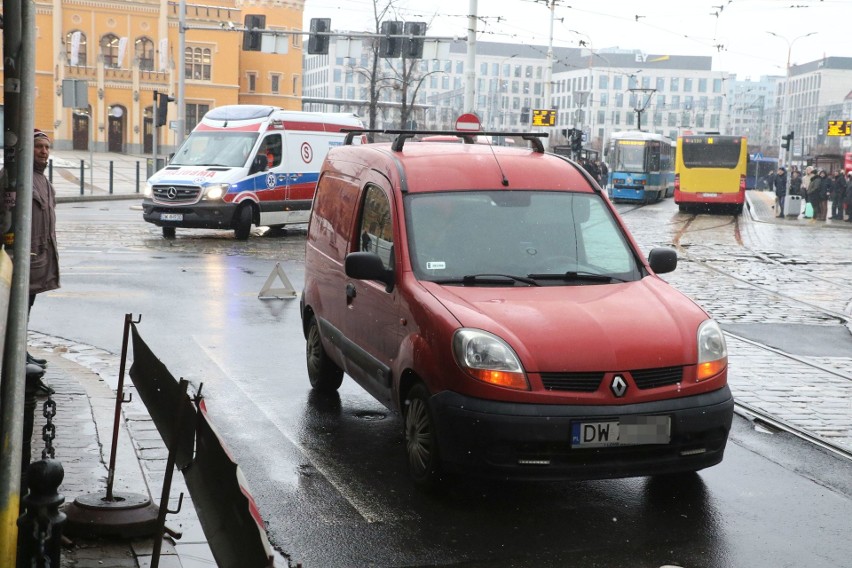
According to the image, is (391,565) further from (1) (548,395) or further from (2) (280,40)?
(2) (280,40)

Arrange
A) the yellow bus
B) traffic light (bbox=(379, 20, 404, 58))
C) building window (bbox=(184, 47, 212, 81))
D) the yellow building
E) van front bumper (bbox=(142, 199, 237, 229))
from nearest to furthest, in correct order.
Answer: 1. van front bumper (bbox=(142, 199, 237, 229))
2. traffic light (bbox=(379, 20, 404, 58))
3. the yellow bus
4. the yellow building
5. building window (bbox=(184, 47, 212, 81))

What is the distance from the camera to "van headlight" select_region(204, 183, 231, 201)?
22156 millimetres

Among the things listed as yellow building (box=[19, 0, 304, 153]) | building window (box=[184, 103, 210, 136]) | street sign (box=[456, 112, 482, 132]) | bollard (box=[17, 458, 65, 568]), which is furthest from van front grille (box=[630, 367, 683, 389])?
building window (box=[184, 103, 210, 136])

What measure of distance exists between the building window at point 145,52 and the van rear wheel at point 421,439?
263 ft

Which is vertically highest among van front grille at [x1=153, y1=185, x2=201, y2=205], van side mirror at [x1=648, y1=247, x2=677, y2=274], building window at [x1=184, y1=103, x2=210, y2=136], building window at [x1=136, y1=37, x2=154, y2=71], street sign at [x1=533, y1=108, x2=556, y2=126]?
building window at [x1=136, y1=37, x2=154, y2=71]

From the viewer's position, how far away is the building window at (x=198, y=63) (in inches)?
3333

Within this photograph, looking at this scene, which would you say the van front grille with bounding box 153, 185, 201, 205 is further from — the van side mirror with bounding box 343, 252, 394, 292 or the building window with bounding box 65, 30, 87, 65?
the building window with bounding box 65, 30, 87, 65

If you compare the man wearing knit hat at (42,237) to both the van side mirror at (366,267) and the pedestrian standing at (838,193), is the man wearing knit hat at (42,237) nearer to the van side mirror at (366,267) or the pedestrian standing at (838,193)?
the van side mirror at (366,267)

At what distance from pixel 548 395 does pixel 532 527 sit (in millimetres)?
639

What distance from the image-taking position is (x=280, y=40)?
38.4 meters

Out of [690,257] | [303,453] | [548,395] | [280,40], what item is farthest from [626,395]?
[280,40]

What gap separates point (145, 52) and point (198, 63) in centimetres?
401

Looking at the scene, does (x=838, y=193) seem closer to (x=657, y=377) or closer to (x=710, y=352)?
(x=710, y=352)

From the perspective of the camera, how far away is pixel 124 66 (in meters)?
81.4
